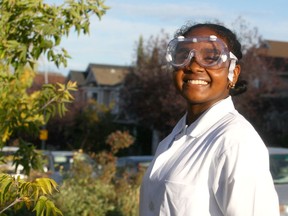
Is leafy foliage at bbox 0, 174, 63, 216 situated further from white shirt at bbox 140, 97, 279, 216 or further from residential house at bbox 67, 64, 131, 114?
residential house at bbox 67, 64, 131, 114

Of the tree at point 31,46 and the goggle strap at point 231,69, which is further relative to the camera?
the tree at point 31,46

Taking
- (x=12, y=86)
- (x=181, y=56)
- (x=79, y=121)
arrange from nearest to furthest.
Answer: (x=181, y=56) < (x=12, y=86) < (x=79, y=121)

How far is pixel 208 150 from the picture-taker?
2.34 m

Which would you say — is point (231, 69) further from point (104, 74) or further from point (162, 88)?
point (104, 74)

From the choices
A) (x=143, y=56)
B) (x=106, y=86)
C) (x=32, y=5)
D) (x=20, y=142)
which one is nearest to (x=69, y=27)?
(x=32, y=5)

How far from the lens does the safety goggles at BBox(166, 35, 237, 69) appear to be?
8.65ft

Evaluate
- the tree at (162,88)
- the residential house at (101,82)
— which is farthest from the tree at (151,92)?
the residential house at (101,82)

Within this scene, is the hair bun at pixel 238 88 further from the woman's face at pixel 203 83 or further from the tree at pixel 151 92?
the tree at pixel 151 92

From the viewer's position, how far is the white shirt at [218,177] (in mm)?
2232

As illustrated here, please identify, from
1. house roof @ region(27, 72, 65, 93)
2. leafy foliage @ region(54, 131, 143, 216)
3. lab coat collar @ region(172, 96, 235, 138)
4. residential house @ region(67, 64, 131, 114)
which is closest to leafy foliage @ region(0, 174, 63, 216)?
lab coat collar @ region(172, 96, 235, 138)

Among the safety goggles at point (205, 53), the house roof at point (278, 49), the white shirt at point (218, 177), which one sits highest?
the safety goggles at point (205, 53)

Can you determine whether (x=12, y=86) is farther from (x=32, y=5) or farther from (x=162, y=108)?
(x=162, y=108)

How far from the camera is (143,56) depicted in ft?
95.8

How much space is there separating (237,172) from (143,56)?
88.8 feet
